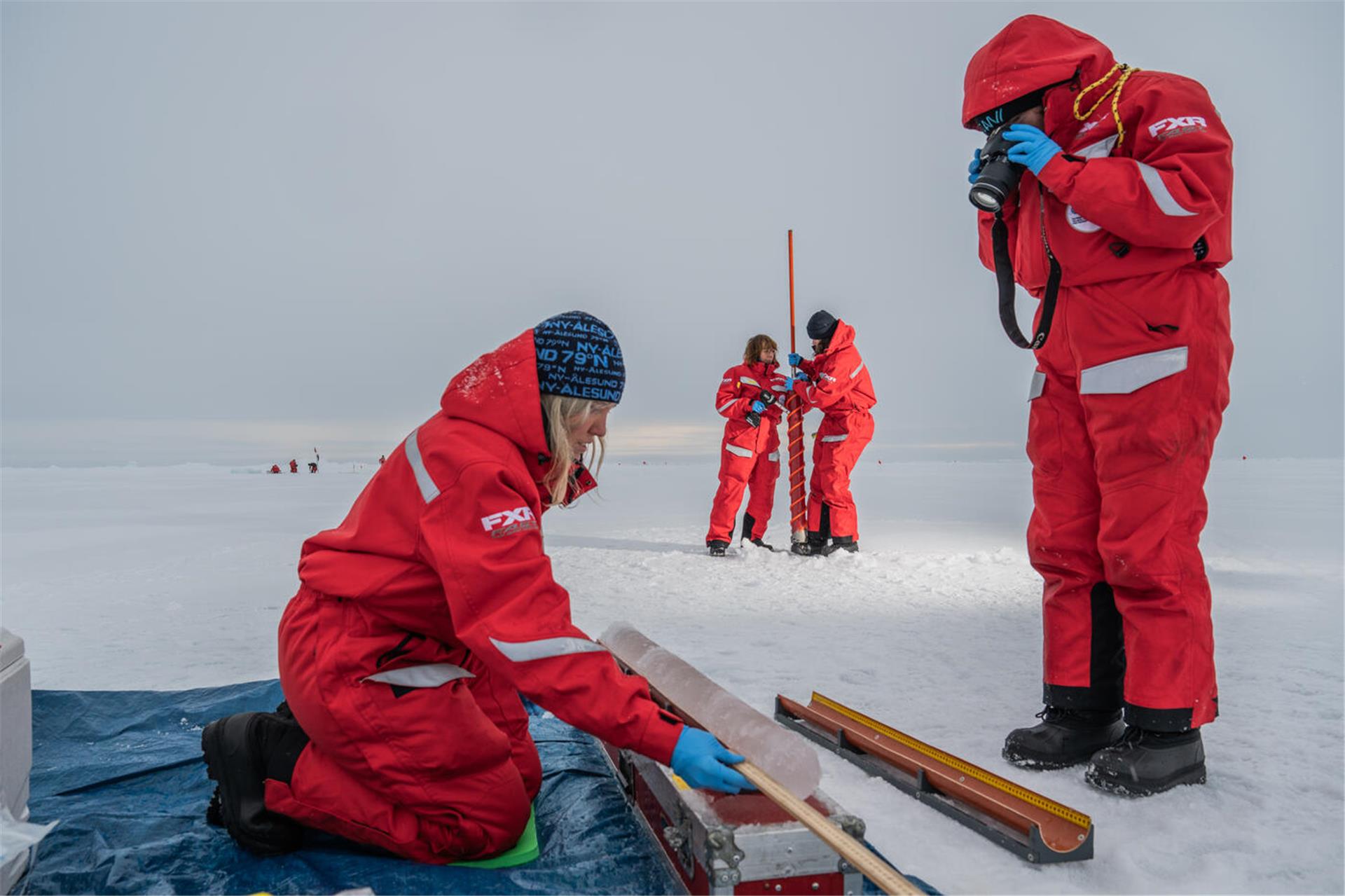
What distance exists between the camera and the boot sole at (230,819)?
1713 mm

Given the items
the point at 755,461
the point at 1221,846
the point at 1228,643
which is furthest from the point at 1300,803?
the point at 755,461

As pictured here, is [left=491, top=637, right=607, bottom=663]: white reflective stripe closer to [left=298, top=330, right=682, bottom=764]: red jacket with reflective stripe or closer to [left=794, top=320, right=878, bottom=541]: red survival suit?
[left=298, top=330, right=682, bottom=764]: red jacket with reflective stripe

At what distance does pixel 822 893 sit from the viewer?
142cm

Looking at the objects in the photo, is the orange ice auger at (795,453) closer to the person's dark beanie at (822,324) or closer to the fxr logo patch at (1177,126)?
the person's dark beanie at (822,324)

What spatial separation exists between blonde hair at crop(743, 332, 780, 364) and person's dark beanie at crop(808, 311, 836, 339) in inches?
23.3

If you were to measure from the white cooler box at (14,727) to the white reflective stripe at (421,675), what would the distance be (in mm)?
757

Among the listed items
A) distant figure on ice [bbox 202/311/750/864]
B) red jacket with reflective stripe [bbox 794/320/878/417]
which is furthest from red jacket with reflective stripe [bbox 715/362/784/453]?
distant figure on ice [bbox 202/311/750/864]

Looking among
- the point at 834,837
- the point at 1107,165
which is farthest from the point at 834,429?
the point at 834,837

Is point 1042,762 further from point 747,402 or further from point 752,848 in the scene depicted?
point 747,402

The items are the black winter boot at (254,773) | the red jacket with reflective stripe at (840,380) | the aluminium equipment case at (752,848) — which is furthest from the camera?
the red jacket with reflective stripe at (840,380)

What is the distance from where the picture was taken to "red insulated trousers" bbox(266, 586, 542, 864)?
1604mm

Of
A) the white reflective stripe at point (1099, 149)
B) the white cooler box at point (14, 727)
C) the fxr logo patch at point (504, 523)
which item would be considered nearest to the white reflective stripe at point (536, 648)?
the fxr logo patch at point (504, 523)

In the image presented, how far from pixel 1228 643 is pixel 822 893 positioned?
111 inches

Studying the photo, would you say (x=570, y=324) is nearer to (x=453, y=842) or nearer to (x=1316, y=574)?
(x=453, y=842)
